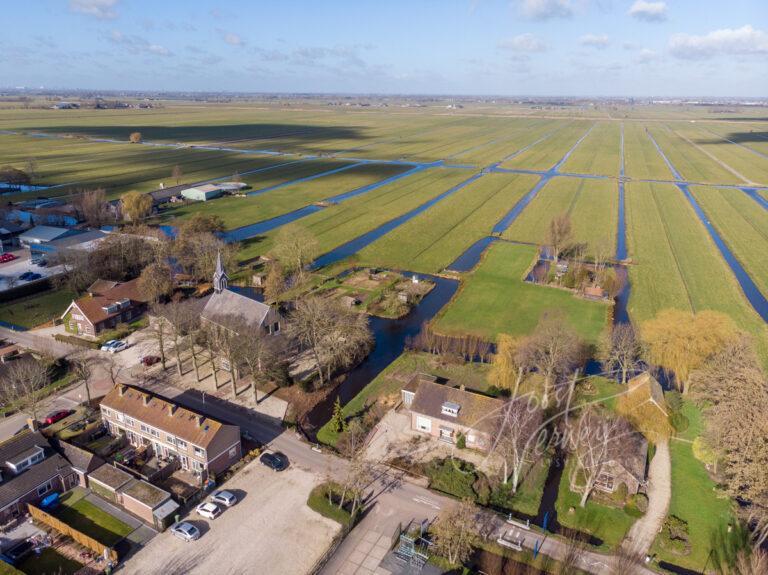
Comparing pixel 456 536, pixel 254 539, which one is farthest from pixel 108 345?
pixel 456 536

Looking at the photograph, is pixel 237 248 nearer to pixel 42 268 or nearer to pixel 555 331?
pixel 42 268

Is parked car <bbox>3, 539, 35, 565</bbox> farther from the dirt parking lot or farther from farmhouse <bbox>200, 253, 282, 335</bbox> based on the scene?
farmhouse <bbox>200, 253, 282, 335</bbox>

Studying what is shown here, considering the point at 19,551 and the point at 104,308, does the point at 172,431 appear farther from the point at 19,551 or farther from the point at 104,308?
the point at 104,308

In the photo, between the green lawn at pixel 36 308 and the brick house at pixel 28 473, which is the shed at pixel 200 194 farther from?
the brick house at pixel 28 473

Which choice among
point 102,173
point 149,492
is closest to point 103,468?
point 149,492

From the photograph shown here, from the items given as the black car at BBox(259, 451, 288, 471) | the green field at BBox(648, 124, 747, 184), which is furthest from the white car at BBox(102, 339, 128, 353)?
the green field at BBox(648, 124, 747, 184)
